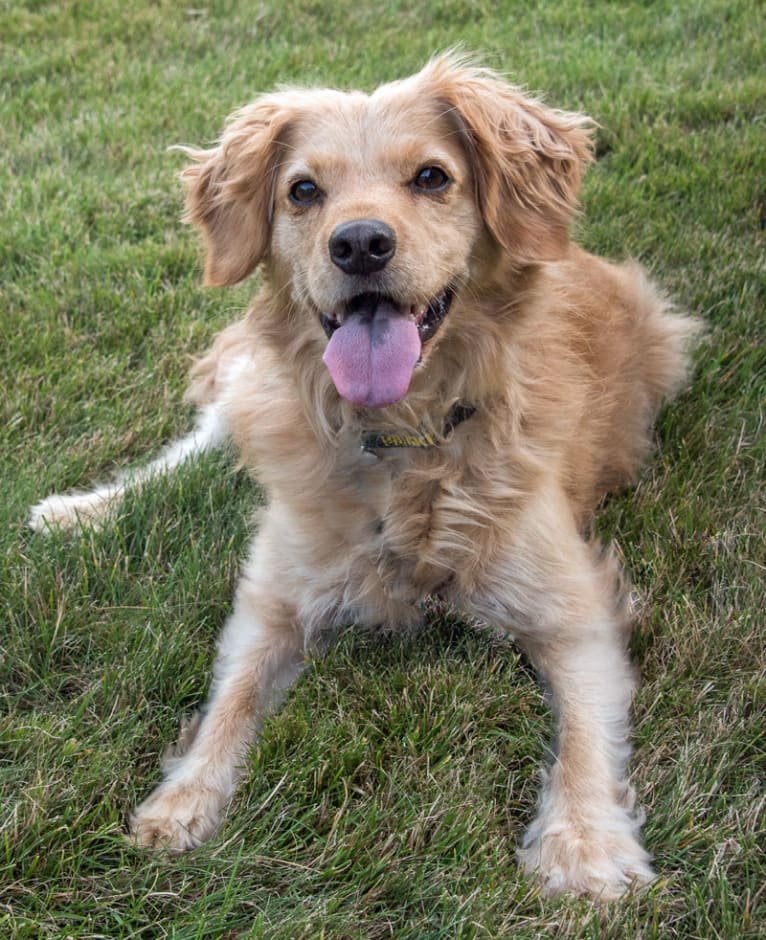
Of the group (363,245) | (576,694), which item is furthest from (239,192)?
(576,694)

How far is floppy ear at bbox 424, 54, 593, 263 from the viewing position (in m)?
3.11

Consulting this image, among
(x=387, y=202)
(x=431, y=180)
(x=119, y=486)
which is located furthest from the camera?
(x=119, y=486)

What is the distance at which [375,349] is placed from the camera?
9.54ft

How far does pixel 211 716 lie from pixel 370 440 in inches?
37.8

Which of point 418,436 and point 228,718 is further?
point 418,436

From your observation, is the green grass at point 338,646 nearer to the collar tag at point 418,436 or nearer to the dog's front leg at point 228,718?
the dog's front leg at point 228,718

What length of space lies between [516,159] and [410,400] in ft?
2.63

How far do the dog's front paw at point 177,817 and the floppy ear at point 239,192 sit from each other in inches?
61.9

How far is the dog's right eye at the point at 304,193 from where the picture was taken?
3092 mm

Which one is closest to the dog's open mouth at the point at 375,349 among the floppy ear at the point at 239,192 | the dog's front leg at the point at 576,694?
the floppy ear at the point at 239,192

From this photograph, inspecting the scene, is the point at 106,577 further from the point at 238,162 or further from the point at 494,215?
the point at 494,215

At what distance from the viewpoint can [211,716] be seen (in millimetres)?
3039

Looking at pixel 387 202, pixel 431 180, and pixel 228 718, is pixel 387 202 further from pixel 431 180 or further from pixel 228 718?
pixel 228 718

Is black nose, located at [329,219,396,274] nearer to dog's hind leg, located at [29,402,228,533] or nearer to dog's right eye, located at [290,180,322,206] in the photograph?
dog's right eye, located at [290,180,322,206]
